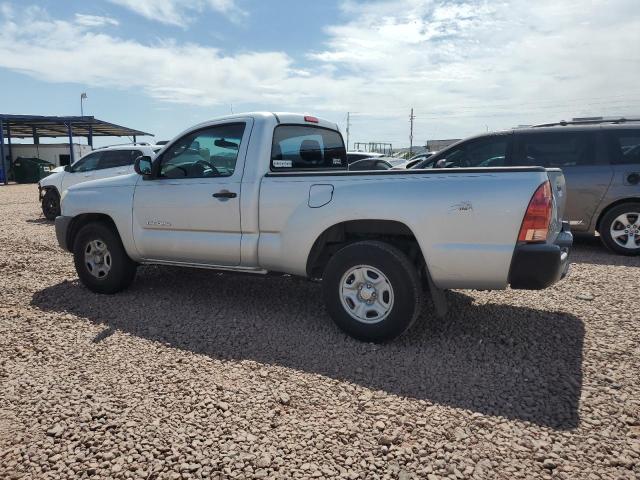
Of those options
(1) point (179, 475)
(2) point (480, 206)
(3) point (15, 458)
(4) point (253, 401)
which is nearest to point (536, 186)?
(2) point (480, 206)

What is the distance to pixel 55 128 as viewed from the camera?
130 ft

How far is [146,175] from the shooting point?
5.16 meters

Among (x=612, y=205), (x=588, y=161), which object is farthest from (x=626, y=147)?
(x=612, y=205)

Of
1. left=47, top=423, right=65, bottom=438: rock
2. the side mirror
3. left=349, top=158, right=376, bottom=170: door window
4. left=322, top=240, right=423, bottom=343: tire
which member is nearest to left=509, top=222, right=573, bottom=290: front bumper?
left=322, top=240, right=423, bottom=343: tire

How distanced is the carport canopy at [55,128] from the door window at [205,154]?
30.6 m

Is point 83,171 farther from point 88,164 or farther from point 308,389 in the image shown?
point 308,389

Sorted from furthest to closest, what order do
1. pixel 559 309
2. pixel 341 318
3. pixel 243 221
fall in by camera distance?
pixel 559 309, pixel 243 221, pixel 341 318

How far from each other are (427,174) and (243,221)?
67.9 inches

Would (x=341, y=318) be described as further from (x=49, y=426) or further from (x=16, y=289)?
(x=16, y=289)

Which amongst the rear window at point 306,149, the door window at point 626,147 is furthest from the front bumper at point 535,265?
the door window at point 626,147

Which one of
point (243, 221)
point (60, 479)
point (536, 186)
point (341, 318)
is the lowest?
point (60, 479)

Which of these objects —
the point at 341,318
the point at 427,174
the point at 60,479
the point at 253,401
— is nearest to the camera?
the point at 60,479

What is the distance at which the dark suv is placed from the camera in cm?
736

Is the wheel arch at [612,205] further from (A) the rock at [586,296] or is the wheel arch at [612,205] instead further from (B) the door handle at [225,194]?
(B) the door handle at [225,194]
